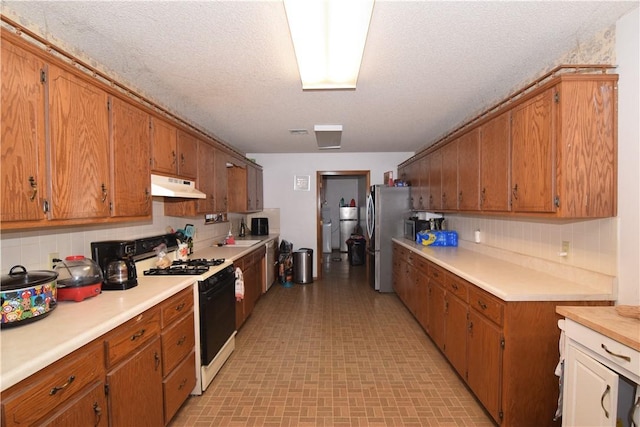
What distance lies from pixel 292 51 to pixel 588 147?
186cm

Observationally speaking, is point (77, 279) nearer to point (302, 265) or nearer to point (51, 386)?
point (51, 386)

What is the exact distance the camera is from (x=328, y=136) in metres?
4.21

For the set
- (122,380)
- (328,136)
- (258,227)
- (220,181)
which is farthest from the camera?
(258,227)

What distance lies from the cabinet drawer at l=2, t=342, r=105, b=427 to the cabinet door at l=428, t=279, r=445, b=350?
8.26 ft

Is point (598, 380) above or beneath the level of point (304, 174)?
beneath

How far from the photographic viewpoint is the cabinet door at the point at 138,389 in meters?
1.44

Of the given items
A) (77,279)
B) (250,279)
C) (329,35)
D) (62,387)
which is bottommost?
(250,279)

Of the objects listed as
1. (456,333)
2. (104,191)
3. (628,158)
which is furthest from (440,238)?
(104,191)

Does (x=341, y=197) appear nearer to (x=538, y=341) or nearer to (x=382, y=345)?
(x=382, y=345)

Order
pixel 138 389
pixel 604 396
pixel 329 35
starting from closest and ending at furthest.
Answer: pixel 604 396 < pixel 138 389 < pixel 329 35

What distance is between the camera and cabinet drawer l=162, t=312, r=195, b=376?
188 centimetres

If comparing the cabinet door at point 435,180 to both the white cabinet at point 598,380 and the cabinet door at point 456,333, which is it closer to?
the cabinet door at point 456,333

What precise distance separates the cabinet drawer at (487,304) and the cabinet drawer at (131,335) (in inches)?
80.1

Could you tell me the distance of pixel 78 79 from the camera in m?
1.62
